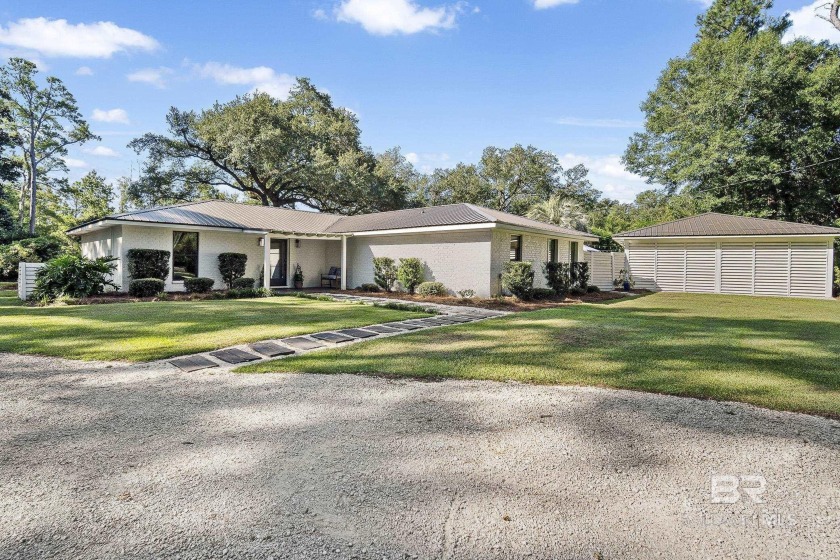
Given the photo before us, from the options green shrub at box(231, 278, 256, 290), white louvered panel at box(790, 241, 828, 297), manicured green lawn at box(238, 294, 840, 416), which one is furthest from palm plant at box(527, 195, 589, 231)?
manicured green lawn at box(238, 294, 840, 416)

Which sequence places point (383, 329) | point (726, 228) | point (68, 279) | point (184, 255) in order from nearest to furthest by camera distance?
point (383, 329), point (68, 279), point (184, 255), point (726, 228)

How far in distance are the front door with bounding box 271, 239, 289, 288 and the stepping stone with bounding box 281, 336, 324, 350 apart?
36.9 feet

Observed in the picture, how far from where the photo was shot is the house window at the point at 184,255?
1464 cm

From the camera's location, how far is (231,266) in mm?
15344

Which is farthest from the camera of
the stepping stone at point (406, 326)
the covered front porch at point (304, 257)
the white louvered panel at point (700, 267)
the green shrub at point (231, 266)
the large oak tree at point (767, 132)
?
the large oak tree at point (767, 132)

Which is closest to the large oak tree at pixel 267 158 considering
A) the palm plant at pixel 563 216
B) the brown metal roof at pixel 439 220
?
the brown metal roof at pixel 439 220

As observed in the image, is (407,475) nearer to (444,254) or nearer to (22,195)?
(444,254)

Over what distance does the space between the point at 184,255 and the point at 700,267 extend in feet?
68.3

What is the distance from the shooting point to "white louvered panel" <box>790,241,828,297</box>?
16391mm

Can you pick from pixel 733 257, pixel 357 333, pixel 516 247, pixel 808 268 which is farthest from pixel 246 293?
pixel 808 268

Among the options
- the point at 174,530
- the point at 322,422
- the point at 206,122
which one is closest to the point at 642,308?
the point at 322,422

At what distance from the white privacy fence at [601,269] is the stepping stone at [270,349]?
1600cm

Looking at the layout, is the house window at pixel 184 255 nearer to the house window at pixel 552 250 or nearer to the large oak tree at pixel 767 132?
the house window at pixel 552 250

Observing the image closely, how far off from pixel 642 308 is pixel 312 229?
13.0 m
